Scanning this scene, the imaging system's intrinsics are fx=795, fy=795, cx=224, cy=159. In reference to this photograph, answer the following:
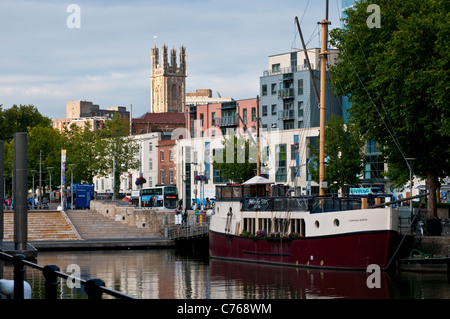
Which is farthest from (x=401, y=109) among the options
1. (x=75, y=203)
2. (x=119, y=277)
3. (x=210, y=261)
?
(x=75, y=203)

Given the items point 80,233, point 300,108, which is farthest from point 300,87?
point 80,233

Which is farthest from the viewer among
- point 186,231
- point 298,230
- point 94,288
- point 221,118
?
point 221,118

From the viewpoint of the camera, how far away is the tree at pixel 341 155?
77.2m

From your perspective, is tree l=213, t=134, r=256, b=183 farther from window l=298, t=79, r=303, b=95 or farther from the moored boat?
the moored boat

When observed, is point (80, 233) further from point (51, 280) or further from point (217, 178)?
point (51, 280)

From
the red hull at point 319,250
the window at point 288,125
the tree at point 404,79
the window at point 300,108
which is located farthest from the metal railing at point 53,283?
the window at point 288,125

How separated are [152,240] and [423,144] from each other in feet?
77.9

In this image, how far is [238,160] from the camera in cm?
9200

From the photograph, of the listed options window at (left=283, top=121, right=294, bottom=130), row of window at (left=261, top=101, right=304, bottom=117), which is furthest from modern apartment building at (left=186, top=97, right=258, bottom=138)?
window at (left=283, top=121, right=294, bottom=130)

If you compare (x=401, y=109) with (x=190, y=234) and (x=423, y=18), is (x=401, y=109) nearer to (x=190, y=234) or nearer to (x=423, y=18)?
(x=423, y=18)

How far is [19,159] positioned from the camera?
34625 millimetres

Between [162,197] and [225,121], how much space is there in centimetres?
1812

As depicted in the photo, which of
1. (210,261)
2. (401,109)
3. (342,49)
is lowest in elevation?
(210,261)

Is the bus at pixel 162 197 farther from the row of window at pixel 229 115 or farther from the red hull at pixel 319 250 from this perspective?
the red hull at pixel 319 250
